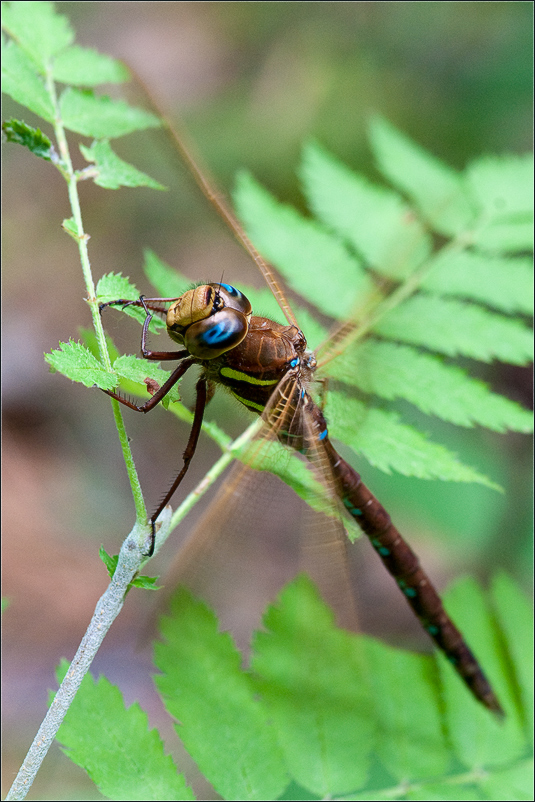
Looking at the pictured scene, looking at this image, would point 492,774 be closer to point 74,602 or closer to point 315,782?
point 315,782

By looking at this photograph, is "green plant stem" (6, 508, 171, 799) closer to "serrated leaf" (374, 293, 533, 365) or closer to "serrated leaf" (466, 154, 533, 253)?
"serrated leaf" (374, 293, 533, 365)

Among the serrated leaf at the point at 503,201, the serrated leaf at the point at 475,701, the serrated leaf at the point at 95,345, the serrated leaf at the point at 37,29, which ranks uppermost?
the serrated leaf at the point at 37,29

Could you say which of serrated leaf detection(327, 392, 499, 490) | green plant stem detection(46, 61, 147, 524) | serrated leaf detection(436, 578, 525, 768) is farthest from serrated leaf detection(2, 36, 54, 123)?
serrated leaf detection(436, 578, 525, 768)

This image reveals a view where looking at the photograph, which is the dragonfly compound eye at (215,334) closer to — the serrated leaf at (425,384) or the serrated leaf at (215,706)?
the serrated leaf at (425,384)

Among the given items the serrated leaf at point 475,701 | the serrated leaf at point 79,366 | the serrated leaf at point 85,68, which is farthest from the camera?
the serrated leaf at point 475,701

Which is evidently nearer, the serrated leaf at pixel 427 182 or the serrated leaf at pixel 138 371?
the serrated leaf at pixel 138 371

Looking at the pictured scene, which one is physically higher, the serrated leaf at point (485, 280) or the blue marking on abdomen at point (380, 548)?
the serrated leaf at point (485, 280)

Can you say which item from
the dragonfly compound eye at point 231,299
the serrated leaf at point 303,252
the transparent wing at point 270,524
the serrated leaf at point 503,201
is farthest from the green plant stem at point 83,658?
the serrated leaf at point 503,201

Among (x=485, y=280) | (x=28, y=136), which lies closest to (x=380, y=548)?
(x=485, y=280)
